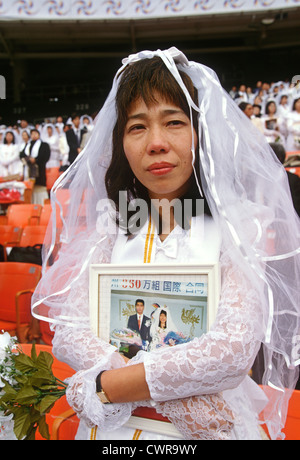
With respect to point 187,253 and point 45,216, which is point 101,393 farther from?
point 45,216

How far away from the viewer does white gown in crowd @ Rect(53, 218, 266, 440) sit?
0.80 m

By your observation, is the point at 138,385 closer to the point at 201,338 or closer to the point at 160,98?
the point at 201,338

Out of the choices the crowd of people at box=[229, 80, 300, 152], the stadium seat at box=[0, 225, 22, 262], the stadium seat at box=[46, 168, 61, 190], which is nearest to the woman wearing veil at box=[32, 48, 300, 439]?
the stadium seat at box=[0, 225, 22, 262]

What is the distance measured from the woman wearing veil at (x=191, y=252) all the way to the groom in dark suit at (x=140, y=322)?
0.16 ft

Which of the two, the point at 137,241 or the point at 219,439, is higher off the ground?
the point at 137,241

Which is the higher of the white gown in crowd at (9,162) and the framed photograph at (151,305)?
the white gown in crowd at (9,162)

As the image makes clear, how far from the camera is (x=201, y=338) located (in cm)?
82

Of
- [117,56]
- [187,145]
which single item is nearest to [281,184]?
[187,145]

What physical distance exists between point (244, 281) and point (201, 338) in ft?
0.50

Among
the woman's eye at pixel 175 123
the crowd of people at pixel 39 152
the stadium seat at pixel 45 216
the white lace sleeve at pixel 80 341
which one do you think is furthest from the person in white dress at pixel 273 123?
the white lace sleeve at pixel 80 341

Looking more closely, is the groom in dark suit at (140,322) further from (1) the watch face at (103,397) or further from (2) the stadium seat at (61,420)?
(2) the stadium seat at (61,420)

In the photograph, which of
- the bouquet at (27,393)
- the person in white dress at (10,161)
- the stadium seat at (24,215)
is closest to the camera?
the bouquet at (27,393)

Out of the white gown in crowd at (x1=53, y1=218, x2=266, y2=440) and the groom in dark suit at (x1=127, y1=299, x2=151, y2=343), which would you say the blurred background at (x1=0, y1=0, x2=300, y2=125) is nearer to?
the white gown in crowd at (x1=53, y1=218, x2=266, y2=440)

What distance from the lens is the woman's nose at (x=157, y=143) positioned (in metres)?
0.89
